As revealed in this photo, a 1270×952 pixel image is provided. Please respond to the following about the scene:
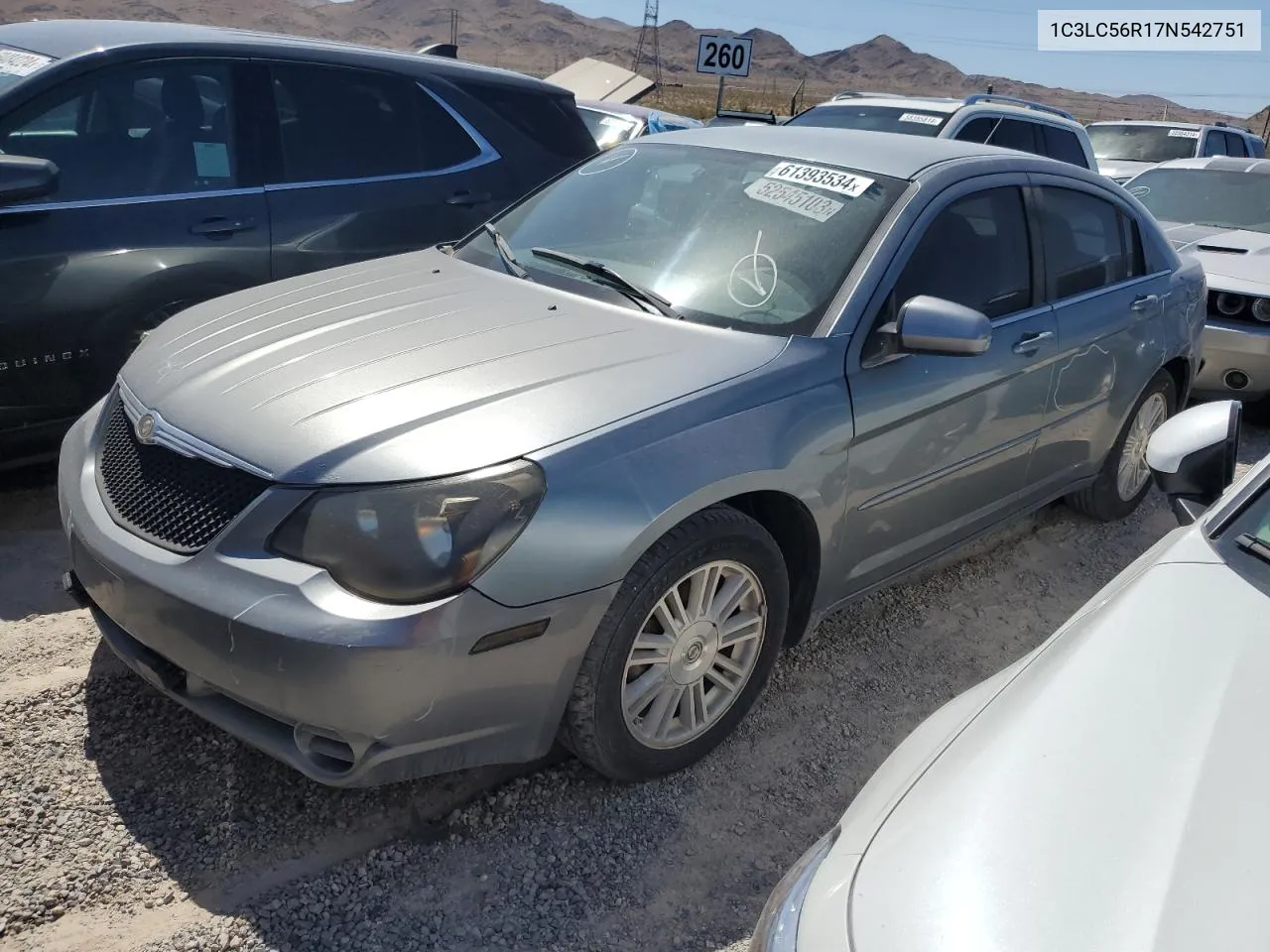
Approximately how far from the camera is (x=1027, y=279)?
3.88 metres

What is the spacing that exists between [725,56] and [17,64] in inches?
401

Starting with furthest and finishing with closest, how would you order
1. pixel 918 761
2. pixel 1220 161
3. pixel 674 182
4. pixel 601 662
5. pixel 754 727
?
pixel 1220 161
pixel 674 182
pixel 754 727
pixel 601 662
pixel 918 761

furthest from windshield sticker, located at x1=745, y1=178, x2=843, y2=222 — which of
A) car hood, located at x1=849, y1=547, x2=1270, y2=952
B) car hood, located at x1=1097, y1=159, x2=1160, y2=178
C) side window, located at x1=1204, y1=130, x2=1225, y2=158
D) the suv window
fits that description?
side window, located at x1=1204, y1=130, x2=1225, y2=158

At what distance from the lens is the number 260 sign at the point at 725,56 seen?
42.8ft

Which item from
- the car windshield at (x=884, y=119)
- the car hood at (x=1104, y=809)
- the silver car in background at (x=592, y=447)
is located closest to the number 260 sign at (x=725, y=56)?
the car windshield at (x=884, y=119)

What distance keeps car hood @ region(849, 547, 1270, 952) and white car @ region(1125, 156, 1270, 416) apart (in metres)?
5.00

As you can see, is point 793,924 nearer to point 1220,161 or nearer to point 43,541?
point 43,541

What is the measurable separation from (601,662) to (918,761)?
34.7 inches

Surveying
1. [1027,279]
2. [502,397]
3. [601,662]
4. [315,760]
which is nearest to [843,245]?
[1027,279]

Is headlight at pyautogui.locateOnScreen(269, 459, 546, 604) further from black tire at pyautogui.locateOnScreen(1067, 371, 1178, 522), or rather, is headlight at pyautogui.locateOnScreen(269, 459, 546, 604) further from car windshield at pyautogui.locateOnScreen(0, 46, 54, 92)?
A: black tire at pyautogui.locateOnScreen(1067, 371, 1178, 522)

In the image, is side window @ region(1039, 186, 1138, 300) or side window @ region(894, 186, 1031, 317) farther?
side window @ region(1039, 186, 1138, 300)

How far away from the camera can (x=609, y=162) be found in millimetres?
4066

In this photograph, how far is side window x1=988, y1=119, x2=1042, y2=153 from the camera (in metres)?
9.39

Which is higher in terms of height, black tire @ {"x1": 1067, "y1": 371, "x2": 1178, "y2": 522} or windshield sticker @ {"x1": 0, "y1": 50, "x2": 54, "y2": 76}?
windshield sticker @ {"x1": 0, "y1": 50, "x2": 54, "y2": 76}
